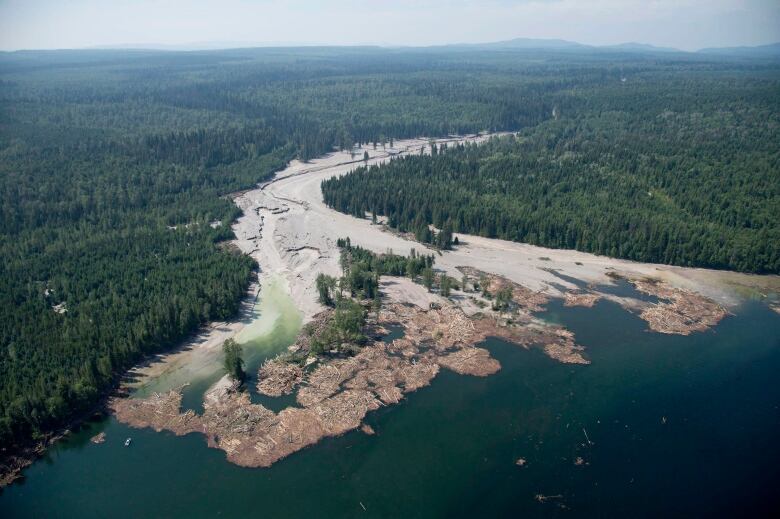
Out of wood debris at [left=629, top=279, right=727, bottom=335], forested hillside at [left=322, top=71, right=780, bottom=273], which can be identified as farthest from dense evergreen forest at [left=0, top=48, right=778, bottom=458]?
wood debris at [left=629, top=279, right=727, bottom=335]

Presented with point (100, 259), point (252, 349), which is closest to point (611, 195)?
point (252, 349)

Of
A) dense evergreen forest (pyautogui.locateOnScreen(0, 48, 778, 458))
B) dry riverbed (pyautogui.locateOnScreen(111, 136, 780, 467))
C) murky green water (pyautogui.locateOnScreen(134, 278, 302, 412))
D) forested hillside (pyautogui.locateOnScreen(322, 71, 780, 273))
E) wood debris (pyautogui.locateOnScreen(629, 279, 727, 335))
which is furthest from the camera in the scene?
forested hillside (pyautogui.locateOnScreen(322, 71, 780, 273))

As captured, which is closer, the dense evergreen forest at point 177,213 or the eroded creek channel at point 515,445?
the eroded creek channel at point 515,445

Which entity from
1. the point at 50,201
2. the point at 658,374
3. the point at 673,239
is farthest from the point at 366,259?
the point at 50,201

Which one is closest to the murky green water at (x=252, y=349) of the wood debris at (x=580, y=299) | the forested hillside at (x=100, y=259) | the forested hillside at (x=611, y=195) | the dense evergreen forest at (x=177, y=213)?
the forested hillside at (x=100, y=259)

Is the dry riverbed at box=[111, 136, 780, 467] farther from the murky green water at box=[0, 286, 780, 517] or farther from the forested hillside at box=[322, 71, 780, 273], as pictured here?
the forested hillside at box=[322, 71, 780, 273]

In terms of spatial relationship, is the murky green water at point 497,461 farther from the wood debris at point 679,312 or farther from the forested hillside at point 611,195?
the forested hillside at point 611,195

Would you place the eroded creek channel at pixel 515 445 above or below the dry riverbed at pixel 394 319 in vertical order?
below
